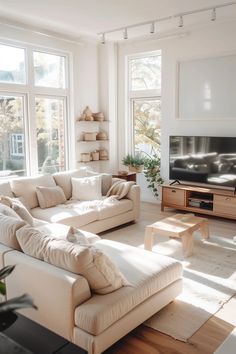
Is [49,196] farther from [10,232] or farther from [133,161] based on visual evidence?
[133,161]

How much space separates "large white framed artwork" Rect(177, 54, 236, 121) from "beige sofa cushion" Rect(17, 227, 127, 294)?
3.94 m

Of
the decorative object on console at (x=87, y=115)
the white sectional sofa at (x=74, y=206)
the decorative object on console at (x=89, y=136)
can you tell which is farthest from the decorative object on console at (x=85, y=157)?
the white sectional sofa at (x=74, y=206)

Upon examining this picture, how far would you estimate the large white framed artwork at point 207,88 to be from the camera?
550 centimetres

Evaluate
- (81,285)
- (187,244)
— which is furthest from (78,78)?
(81,285)

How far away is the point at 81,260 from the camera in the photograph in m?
2.25

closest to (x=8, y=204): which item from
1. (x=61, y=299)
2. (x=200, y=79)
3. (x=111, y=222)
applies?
(x=111, y=222)

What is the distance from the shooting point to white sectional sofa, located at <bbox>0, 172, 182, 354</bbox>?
222 cm

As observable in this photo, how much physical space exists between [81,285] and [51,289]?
8.4 inches

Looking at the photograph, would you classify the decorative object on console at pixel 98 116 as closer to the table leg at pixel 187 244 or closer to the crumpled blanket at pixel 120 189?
the crumpled blanket at pixel 120 189

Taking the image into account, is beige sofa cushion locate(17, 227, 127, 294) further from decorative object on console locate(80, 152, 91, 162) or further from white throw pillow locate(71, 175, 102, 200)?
decorative object on console locate(80, 152, 91, 162)

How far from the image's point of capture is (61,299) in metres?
2.26

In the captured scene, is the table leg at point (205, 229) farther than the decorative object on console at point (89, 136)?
No

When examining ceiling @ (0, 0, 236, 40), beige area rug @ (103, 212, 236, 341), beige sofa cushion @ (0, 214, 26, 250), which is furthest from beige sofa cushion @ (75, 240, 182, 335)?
ceiling @ (0, 0, 236, 40)

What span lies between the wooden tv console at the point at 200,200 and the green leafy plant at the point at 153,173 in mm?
568
